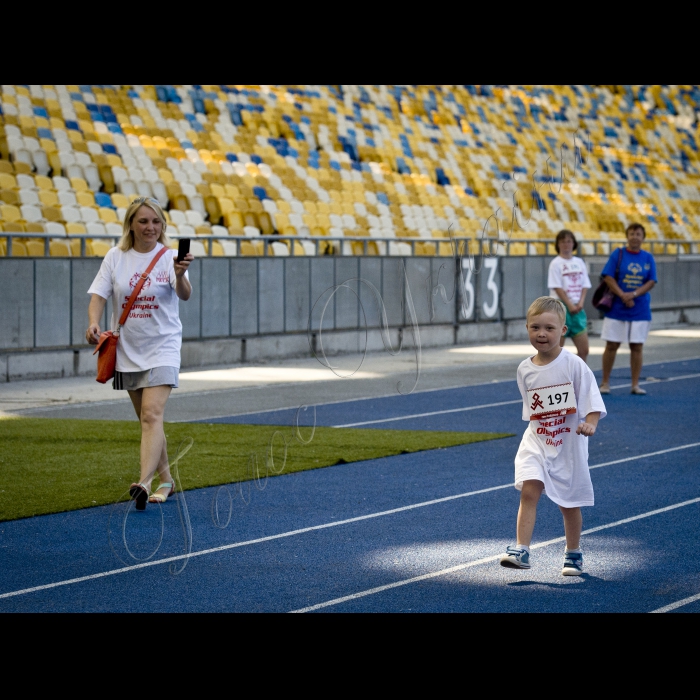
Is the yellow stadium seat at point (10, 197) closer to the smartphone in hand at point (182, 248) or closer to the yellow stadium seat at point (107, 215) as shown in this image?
the yellow stadium seat at point (107, 215)

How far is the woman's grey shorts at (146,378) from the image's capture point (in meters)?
7.39

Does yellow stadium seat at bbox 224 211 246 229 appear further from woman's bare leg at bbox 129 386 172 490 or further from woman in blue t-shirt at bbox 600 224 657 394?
woman's bare leg at bbox 129 386 172 490

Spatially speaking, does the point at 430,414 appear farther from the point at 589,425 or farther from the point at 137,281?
the point at 589,425

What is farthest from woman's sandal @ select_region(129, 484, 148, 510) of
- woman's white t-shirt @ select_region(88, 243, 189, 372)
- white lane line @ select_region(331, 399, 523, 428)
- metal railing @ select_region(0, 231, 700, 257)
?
metal railing @ select_region(0, 231, 700, 257)

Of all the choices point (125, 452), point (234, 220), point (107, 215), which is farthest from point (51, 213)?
point (125, 452)

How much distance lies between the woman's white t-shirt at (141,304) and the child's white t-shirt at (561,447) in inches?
99.8

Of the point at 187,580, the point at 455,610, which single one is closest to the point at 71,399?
the point at 187,580

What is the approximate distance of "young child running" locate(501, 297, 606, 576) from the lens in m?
5.79

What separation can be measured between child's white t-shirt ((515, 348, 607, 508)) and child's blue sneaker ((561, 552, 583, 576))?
0.79ft

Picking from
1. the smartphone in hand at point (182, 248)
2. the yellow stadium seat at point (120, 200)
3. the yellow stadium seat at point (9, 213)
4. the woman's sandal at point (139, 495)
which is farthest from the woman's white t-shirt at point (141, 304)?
the yellow stadium seat at point (120, 200)

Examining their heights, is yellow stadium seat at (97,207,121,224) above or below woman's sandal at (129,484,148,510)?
above

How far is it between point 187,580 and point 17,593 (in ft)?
2.60
